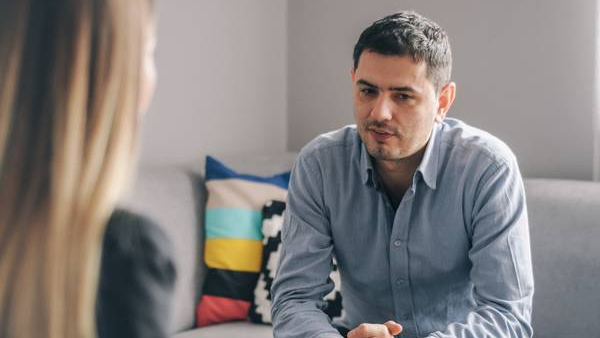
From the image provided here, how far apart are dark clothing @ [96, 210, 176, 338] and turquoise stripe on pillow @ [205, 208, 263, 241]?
1.42 metres

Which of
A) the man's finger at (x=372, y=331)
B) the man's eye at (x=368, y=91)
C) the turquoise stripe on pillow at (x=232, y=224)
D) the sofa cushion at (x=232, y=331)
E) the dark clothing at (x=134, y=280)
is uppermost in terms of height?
the man's eye at (x=368, y=91)

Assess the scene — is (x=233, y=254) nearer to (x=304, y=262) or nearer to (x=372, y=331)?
(x=304, y=262)

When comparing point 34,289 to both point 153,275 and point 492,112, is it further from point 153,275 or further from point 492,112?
point 492,112

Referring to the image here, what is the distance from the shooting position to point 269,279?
1.87 m

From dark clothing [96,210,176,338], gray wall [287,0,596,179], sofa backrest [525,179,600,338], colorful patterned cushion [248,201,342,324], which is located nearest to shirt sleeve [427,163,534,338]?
sofa backrest [525,179,600,338]

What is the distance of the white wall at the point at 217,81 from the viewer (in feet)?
6.39

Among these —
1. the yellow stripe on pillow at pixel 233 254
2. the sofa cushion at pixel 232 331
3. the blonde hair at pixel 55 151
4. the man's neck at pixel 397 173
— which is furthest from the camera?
the yellow stripe on pillow at pixel 233 254

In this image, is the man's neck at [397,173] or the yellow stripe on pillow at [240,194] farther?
the yellow stripe on pillow at [240,194]

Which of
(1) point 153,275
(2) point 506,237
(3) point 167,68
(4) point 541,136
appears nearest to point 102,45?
(1) point 153,275

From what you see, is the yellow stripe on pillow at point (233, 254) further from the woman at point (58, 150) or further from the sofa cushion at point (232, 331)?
the woman at point (58, 150)

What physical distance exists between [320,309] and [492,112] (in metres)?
0.93

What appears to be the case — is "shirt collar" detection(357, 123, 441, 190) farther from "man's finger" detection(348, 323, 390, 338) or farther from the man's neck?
"man's finger" detection(348, 323, 390, 338)

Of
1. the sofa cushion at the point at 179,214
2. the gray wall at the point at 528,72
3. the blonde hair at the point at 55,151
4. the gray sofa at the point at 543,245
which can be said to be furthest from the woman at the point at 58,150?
the gray wall at the point at 528,72

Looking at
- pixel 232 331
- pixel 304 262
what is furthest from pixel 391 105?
pixel 232 331
